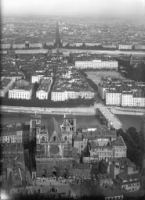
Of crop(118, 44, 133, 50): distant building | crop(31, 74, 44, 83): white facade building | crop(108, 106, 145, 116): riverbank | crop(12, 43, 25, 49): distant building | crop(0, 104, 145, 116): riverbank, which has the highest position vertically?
crop(12, 43, 25, 49): distant building

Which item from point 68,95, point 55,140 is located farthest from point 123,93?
point 55,140

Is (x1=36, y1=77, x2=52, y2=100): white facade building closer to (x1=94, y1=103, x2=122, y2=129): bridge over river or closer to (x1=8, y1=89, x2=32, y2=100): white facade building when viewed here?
(x1=8, y1=89, x2=32, y2=100): white facade building

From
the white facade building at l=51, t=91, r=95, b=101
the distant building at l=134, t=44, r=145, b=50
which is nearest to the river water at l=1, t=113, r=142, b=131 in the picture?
the white facade building at l=51, t=91, r=95, b=101

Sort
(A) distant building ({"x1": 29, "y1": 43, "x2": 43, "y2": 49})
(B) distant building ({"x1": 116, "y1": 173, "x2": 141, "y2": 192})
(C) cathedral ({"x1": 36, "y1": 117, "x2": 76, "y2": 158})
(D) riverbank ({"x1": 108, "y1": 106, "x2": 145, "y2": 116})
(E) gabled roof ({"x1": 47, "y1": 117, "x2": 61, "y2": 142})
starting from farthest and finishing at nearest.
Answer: (A) distant building ({"x1": 29, "y1": 43, "x2": 43, "y2": 49})
(D) riverbank ({"x1": 108, "y1": 106, "x2": 145, "y2": 116})
(E) gabled roof ({"x1": 47, "y1": 117, "x2": 61, "y2": 142})
(C) cathedral ({"x1": 36, "y1": 117, "x2": 76, "y2": 158})
(B) distant building ({"x1": 116, "y1": 173, "x2": 141, "y2": 192})

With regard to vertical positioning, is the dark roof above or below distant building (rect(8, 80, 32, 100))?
below

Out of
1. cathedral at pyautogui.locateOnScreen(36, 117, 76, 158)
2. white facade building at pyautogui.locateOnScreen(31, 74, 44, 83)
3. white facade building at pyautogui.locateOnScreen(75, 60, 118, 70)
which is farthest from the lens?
white facade building at pyautogui.locateOnScreen(75, 60, 118, 70)

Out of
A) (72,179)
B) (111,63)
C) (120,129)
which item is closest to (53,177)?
(72,179)

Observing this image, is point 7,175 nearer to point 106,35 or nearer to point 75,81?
point 75,81
